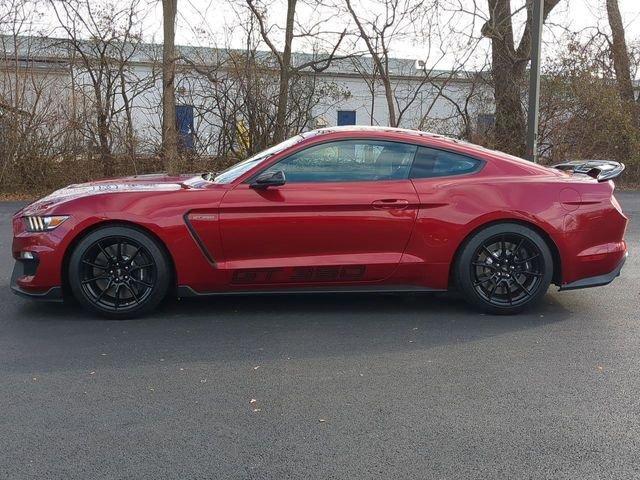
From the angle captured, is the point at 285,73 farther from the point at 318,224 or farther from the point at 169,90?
the point at 318,224

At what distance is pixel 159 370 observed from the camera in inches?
159

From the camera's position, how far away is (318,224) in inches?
197

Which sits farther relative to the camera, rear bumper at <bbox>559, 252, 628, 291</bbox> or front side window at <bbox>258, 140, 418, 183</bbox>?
rear bumper at <bbox>559, 252, 628, 291</bbox>

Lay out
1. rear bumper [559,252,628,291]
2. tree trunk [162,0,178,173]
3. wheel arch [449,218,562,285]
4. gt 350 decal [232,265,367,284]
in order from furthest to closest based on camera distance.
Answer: tree trunk [162,0,178,173], rear bumper [559,252,628,291], wheel arch [449,218,562,285], gt 350 decal [232,265,367,284]

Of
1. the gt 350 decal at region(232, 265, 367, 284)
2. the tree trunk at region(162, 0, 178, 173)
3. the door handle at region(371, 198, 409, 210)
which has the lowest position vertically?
the gt 350 decal at region(232, 265, 367, 284)

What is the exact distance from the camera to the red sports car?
16.3ft

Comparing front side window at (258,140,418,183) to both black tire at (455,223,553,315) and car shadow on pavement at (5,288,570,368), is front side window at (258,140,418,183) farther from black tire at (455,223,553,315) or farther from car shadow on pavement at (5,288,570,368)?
car shadow on pavement at (5,288,570,368)

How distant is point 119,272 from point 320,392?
212 centimetres

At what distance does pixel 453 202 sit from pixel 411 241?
1.50 ft

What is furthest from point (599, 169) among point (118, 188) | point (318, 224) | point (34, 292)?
point (34, 292)

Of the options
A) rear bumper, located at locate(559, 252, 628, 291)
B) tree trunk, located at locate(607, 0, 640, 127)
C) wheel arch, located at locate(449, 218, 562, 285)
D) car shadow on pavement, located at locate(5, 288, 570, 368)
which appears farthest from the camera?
tree trunk, located at locate(607, 0, 640, 127)

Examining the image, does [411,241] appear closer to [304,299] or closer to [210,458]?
[304,299]

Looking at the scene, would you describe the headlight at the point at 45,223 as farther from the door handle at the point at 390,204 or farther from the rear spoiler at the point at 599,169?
the rear spoiler at the point at 599,169

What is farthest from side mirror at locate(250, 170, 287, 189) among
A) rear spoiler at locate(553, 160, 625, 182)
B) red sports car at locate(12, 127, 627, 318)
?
rear spoiler at locate(553, 160, 625, 182)
